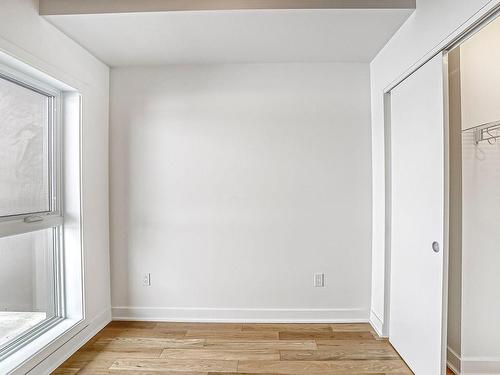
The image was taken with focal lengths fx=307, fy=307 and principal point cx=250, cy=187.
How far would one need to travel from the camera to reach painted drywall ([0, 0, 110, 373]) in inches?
73.2

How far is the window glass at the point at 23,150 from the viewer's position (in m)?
1.92

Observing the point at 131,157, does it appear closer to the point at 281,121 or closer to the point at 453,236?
the point at 281,121

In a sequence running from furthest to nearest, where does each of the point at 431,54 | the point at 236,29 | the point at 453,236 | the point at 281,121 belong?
the point at 281,121, the point at 236,29, the point at 453,236, the point at 431,54

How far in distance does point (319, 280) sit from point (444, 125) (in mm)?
1673

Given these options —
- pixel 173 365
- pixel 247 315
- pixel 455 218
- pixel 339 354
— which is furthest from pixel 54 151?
pixel 455 218

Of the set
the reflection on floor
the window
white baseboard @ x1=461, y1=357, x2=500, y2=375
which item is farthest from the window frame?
white baseboard @ x1=461, y1=357, x2=500, y2=375

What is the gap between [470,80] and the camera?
6.11 ft

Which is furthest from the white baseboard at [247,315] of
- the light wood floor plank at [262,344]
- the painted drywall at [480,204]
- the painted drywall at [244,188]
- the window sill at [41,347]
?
the painted drywall at [480,204]

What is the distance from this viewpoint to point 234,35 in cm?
227

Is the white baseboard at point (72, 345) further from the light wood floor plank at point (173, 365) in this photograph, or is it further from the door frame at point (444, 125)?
the door frame at point (444, 125)

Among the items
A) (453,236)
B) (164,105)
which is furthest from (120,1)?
(453,236)

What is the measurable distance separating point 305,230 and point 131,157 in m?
1.73

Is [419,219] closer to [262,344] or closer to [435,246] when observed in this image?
[435,246]

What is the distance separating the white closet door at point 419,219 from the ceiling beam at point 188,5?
1.76 ft
